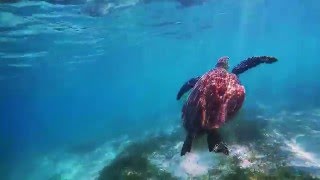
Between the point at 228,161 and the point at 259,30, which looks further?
the point at 259,30

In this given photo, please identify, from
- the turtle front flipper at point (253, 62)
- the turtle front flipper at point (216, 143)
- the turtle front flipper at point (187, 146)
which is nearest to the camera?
the turtle front flipper at point (216, 143)

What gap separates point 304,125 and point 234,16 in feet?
95.2

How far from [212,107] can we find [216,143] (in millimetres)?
610

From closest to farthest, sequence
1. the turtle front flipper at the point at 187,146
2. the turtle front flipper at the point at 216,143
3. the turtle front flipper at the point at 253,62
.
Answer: the turtle front flipper at the point at 216,143
the turtle front flipper at the point at 187,146
the turtle front flipper at the point at 253,62

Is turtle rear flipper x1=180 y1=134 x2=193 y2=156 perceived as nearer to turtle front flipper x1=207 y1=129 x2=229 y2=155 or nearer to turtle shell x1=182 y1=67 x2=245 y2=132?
turtle shell x1=182 y1=67 x2=245 y2=132

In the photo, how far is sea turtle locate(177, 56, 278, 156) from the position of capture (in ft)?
18.1

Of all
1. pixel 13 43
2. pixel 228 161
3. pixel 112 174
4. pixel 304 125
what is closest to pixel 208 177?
pixel 228 161

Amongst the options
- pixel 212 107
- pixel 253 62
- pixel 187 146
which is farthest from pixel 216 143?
pixel 253 62

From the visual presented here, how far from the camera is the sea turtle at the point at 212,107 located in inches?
217

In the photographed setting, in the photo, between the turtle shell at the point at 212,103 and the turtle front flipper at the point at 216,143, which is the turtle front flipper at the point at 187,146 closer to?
the turtle shell at the point at 212,103

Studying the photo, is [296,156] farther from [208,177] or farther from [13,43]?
[13,43]

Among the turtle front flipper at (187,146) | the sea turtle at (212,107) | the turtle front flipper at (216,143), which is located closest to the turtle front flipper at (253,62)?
the sea turtle at (212,107)

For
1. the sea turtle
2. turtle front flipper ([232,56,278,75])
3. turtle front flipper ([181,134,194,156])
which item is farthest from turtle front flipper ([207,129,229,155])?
turtle front flipper ([232,56,278,75])

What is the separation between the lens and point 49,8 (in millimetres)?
21000
